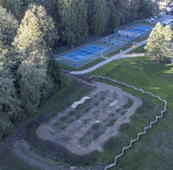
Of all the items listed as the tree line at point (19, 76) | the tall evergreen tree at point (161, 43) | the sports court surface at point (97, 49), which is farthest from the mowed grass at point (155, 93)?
the tree line at point (19, 76)

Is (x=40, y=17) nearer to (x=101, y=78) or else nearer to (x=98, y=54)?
(x=98, y=54)

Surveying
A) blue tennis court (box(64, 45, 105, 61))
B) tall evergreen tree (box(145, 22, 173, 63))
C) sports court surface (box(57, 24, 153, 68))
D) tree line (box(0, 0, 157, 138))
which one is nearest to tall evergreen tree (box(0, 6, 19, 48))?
tree line (box(0, 0, 157, 138))

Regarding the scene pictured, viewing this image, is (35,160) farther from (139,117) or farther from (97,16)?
(97,16)

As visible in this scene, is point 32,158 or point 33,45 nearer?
point 32,158

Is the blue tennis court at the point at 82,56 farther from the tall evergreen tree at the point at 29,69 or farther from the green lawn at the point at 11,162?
the green lawn at the point at 11,162

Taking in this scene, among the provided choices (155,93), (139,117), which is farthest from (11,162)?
(155,93)

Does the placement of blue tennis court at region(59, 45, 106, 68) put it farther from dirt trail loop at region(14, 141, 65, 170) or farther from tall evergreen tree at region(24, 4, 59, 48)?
dirt trail loop at region(14, 141, 65, 170)
